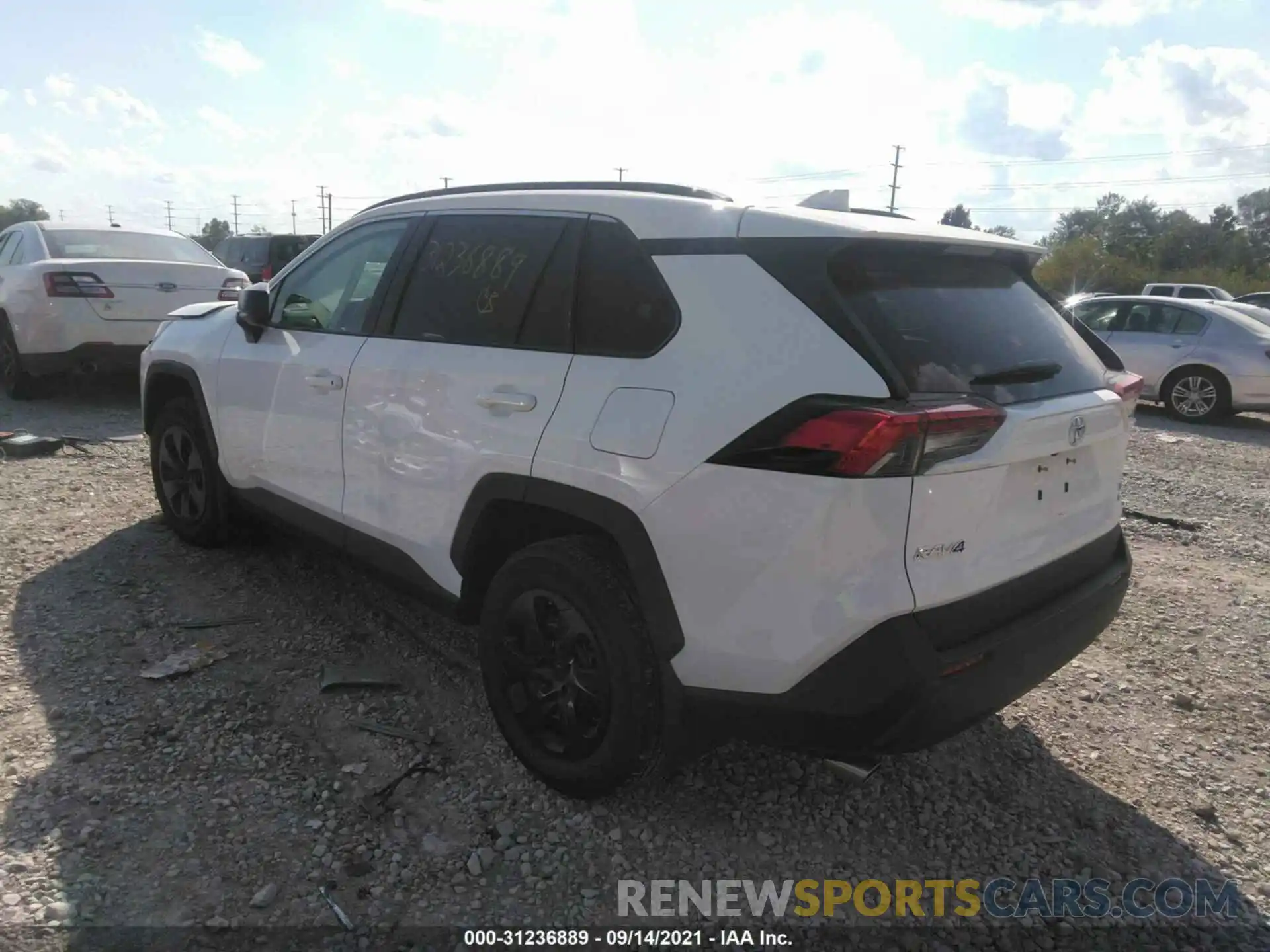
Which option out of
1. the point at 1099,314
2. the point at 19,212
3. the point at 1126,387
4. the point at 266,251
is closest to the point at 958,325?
the point at 1126,387

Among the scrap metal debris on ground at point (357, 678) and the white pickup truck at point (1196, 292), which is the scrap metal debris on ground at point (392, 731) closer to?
the scrap metal debris on ground at point (357, 678)

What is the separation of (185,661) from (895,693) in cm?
281

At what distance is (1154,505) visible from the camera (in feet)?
21.1

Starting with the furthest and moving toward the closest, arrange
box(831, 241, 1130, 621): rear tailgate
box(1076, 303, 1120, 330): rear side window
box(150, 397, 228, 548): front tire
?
box(1076, 303, 1120, 330): rear side window
box(150, 397, 228, 548): front tire
box(831, 241, 1130, 621): rear tailgate

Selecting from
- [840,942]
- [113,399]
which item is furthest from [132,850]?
[113,399]

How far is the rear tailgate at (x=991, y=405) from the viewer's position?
2207mm

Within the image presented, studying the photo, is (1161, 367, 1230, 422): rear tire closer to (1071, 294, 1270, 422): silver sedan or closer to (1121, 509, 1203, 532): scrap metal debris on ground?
(1071, 294, 1270, 422): silver sedan

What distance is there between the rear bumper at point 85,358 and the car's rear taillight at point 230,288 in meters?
0.82

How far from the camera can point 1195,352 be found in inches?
414

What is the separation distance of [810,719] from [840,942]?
0.63 meters

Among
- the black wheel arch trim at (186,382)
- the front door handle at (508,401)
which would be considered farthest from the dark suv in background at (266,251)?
the front door handle at (508,401)

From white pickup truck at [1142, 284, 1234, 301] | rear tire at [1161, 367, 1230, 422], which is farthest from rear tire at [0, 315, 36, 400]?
white pickup truck at [1142, 284, 1234, 301]

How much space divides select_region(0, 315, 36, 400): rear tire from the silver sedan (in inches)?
419

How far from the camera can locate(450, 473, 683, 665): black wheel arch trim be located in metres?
2.43
